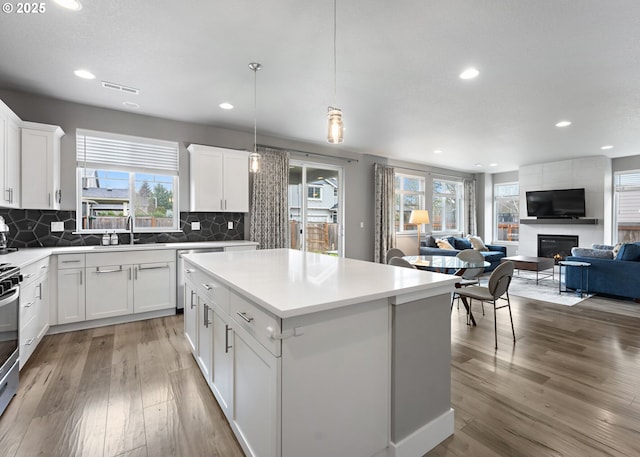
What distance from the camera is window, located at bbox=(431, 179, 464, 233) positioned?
28.3ft

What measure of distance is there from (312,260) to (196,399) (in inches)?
50.8

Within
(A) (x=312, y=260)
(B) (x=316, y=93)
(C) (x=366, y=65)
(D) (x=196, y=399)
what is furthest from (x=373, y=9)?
(D) (x=196, y=399)

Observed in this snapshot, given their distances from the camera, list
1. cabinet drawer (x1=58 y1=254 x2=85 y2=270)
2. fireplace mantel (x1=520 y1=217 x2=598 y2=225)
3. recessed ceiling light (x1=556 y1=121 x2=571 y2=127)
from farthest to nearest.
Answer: fireplace mantel (x1=520 y1=217 x2=598 y2=225) → recessed ceiling light (x1=556 y1=121 x2=571 y2=127) → cabinet drawer (x1=58 y1=254 x2=85 y2=270)

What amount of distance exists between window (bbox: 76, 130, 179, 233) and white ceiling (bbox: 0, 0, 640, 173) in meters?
0.49

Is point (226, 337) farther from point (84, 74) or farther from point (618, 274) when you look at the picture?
point (618, 274)

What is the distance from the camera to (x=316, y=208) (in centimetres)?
625

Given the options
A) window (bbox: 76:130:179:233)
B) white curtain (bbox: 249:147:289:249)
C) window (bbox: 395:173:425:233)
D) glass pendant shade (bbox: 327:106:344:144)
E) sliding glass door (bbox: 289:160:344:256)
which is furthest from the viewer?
window (bbox: 395:173:425:233)

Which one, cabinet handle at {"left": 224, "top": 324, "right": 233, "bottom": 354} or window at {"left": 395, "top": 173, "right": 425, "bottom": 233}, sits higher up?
window at {"left": 395, "top": 173, "right": 425, "bottom": 233}

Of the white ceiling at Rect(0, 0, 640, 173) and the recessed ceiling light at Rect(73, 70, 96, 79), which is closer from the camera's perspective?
the white ceiling at Rect(0, 0, 640, 173)

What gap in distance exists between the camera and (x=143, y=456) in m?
1.65

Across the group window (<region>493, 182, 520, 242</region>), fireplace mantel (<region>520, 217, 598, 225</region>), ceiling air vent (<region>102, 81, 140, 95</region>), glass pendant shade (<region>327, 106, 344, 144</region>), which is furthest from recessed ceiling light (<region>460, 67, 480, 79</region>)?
window (<region>493, 182, 520, 242</region>)

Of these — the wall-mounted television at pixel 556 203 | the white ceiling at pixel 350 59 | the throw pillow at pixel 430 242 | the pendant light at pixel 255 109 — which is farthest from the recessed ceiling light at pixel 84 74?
the wall-mounted television at pixel 556 203

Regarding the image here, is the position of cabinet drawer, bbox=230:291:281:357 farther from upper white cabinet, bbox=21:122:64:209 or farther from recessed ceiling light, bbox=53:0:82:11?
upper white cabinet, bbox=21:122:64:209

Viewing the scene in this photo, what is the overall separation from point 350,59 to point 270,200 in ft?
9.47
